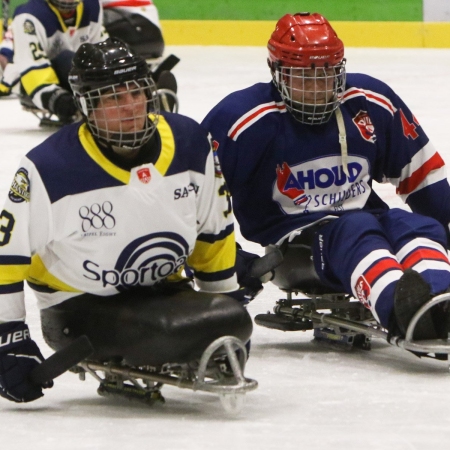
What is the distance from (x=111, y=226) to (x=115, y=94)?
0.84 ft

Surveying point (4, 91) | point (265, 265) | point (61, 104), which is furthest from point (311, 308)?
point (4, 91)

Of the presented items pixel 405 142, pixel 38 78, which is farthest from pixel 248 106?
pixel 38 78

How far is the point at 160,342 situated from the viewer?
2418 millimetres

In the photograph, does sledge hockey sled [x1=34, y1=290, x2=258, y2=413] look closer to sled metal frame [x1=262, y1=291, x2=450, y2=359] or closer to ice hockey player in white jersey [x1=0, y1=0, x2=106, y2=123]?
sled metal frame [x1=262, y1=291, x2=450, y2=359]

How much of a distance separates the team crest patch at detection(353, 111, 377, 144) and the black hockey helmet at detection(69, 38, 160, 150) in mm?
765

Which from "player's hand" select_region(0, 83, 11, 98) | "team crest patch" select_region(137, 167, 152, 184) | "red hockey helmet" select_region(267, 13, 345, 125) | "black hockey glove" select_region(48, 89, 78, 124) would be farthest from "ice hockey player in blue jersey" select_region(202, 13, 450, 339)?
"player's hand" select_region(0, 83, 11, 98)

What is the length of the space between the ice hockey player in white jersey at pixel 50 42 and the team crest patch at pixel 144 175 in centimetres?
390

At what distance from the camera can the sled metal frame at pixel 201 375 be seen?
2.39 m

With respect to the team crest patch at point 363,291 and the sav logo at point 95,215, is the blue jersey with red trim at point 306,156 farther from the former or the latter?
the sav logo at point 95,215

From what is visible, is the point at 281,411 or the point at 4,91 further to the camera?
the point at 4,91

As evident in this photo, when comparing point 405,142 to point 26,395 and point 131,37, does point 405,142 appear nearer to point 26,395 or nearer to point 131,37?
point 26,395

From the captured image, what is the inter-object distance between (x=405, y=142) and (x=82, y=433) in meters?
1.25

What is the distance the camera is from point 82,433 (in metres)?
2.31

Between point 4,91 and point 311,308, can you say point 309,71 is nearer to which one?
point 311,308
